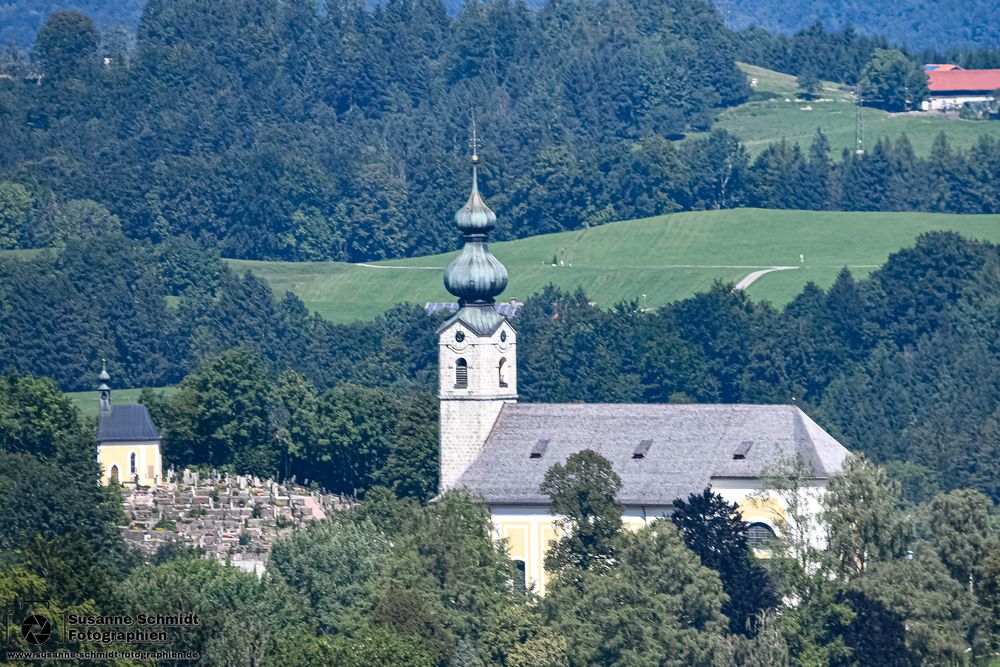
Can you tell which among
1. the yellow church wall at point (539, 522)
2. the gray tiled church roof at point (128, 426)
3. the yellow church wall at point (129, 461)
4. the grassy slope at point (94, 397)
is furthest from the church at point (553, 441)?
the grassy slope at point (94, 397)

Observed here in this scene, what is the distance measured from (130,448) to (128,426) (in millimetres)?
914

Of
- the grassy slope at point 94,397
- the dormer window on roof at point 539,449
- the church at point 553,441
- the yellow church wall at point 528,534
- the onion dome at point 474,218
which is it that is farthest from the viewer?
the grassy slope at point 94,397

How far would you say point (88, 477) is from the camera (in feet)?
305

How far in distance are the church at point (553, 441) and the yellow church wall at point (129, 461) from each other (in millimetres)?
17583

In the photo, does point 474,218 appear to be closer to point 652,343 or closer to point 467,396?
point 467,396

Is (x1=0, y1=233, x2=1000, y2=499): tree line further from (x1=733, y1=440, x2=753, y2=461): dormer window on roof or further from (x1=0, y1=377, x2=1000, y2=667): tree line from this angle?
(x1=0, y1=377, x2=1000, y2=667): tree line

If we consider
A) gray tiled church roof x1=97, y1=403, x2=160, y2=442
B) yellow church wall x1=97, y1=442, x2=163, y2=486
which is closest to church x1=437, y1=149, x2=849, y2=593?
yellow church wall x1=97, y1=442, x2=163, y2=486

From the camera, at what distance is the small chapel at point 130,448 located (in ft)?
335

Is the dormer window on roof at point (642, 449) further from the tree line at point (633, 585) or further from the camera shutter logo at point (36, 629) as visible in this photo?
the camera shutter logo at point (36, 629)

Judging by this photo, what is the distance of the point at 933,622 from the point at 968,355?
6617cm

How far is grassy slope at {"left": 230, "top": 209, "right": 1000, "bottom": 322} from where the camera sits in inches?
6186

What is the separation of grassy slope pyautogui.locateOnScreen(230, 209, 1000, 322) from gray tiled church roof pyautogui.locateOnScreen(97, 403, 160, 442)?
51993 mm

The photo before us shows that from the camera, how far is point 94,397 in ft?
453

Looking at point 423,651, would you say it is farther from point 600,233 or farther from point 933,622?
point 600,233
